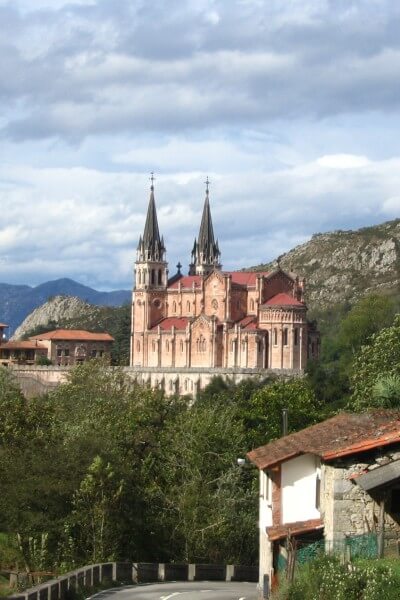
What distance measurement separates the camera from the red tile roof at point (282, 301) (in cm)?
15154

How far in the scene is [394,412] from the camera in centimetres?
2784

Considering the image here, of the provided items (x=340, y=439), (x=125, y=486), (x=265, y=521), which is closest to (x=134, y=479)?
(x=125, y=486)

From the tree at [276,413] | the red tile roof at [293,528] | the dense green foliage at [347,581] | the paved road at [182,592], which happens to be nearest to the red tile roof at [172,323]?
the tree at [276,413]

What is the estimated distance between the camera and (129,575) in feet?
134

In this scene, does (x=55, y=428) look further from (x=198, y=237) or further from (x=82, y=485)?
(x=198, y=237)

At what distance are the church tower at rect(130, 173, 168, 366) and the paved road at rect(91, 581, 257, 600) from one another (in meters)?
125

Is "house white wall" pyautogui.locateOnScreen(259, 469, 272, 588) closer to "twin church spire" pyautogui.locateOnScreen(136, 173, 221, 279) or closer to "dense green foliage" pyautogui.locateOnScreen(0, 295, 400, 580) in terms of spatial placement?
"dense green foliage" pyautogui.locateOnScreen(0, 295, 400, 580)

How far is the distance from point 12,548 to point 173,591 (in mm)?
6712

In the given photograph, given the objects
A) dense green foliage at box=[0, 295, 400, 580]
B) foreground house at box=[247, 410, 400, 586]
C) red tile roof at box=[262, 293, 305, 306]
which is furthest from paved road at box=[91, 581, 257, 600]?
red tile roof at box=[262, 293, 305, 306]

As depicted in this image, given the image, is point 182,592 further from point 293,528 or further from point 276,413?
point 276,413

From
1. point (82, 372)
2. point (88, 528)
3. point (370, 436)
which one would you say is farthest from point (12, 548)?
point (82, 372)

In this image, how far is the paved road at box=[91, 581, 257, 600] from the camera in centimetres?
3359

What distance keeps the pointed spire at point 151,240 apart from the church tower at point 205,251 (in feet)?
18.6

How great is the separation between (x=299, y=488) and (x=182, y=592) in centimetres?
968
